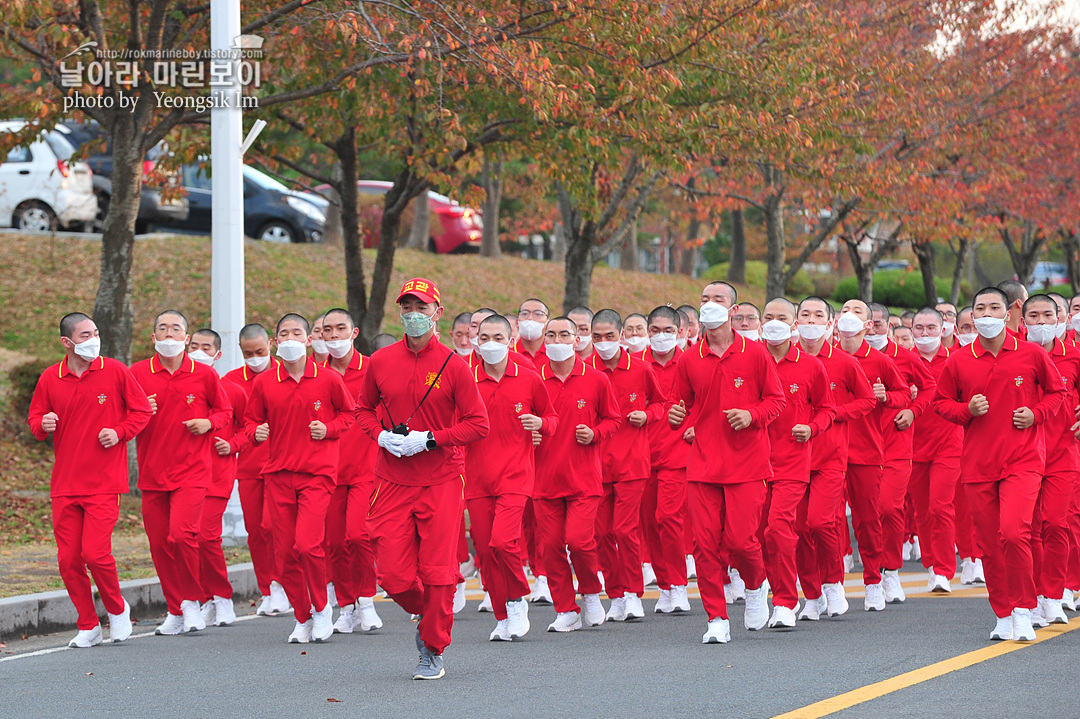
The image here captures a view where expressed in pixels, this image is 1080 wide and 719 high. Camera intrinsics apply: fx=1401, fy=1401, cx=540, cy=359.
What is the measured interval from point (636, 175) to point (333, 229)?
916cm

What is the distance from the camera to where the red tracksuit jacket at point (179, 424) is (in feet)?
32.8

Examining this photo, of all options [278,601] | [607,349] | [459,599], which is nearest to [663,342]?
[607,349]

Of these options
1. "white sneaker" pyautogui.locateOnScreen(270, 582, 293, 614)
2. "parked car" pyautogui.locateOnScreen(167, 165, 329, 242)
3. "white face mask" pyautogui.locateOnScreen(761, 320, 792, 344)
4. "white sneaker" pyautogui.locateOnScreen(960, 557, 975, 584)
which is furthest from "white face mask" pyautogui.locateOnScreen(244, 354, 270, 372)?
"parked car" pyautogui.locateOnScreen(167, 165, 329, 242)

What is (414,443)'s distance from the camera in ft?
24.9

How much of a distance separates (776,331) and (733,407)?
2.91ft

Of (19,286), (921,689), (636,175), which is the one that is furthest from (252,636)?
(19,286)

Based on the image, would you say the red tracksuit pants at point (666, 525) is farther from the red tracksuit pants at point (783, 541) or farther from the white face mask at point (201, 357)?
the white face mask at point (201, 357)

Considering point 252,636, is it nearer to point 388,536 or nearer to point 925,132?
point 388,536

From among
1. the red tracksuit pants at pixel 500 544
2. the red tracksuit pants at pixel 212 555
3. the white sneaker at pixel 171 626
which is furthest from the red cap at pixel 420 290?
the white sneaker at pixel 171 626

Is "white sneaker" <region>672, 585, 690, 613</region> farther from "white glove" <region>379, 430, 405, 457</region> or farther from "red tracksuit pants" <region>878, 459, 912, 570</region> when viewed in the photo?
"white glove" <region>379, 430, 405, 457</region>

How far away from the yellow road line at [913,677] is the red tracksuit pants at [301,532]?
12.4 feet

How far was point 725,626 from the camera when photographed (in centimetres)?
901

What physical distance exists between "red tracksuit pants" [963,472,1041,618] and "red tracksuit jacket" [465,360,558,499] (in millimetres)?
2864

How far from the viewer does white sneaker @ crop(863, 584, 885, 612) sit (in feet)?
34.6
